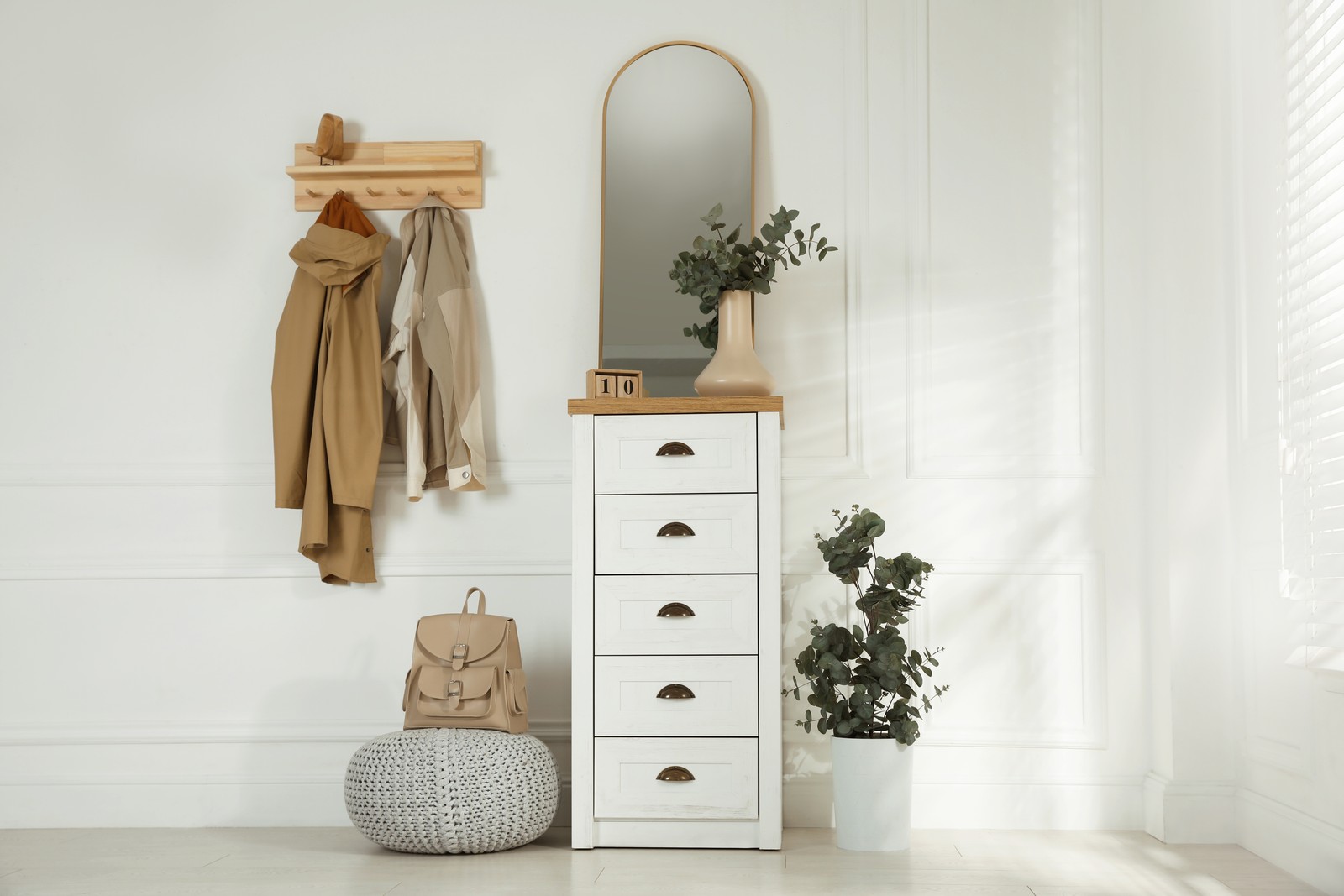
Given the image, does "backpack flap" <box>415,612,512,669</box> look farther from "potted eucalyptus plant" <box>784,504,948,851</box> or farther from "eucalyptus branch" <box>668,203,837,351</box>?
"eucalyptus branch" <box>668,203,837,351</box>

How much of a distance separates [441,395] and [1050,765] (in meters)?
1.80

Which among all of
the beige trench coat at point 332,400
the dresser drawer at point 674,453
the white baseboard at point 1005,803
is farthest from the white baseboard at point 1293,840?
the beige trench coat at point 332,400

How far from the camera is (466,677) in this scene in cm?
254

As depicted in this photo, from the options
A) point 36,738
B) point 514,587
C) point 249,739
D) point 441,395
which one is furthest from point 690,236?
point 36,738

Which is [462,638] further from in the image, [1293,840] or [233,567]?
[1293,840]

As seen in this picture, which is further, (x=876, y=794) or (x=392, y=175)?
(x=392, y=175)

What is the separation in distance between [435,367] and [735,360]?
0.78 meters

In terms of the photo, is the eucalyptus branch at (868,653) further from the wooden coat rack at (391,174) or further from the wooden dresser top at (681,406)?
the wooden coat rack at (391,174)

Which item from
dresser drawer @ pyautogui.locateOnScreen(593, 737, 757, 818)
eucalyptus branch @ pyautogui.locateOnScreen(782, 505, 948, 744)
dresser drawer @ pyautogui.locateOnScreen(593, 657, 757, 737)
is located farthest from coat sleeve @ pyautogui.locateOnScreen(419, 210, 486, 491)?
eucalyptus branch @ pyautogui.locateOnScreen(782, 505, 948, 744)

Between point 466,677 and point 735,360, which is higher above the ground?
point 735,360

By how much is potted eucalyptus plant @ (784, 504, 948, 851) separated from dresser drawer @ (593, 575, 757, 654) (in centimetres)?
22

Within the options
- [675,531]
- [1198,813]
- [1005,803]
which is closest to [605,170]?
[675,531]

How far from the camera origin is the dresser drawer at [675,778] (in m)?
2.41

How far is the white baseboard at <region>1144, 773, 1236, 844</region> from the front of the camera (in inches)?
98.9
